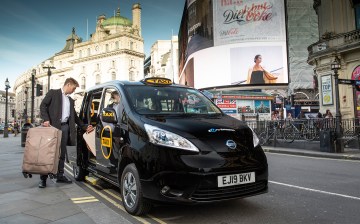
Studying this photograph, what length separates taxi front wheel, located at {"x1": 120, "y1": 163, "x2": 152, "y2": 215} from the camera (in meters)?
3.86

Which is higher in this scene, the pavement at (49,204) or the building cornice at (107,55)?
the building cornice at (107,55)

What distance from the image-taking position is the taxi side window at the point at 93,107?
5.88 metres

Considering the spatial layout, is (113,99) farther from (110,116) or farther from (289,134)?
(289,134)

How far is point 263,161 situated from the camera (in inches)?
159

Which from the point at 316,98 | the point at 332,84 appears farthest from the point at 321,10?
the point at 316,98

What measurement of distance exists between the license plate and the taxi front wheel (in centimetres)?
97

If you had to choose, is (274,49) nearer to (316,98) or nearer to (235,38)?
(235,38)

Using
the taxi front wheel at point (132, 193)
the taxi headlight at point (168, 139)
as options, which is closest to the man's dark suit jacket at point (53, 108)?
the taxi front wheel at point (132, 193)

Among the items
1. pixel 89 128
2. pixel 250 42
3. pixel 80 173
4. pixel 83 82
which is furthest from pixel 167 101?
pixel 83 82

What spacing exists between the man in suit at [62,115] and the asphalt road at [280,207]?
0.74 meters

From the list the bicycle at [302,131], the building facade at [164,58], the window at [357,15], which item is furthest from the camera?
the building facade at [164,58]

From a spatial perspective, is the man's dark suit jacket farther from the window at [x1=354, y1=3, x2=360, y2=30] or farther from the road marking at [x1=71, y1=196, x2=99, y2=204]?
the window at [x1=354, y1=3, x2=360, y2=30]

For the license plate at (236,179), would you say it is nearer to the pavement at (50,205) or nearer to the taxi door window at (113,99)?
the pavement at (50,205)

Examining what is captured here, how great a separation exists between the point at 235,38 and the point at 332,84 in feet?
99.9
